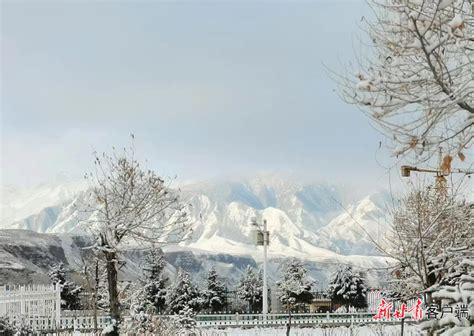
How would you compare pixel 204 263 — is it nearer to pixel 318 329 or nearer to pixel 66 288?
pixel 66 288

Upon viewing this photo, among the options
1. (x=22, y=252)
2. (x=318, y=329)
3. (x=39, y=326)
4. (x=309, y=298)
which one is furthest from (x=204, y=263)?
(x=39, y=326)

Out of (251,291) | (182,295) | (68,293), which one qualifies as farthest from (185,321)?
(251,291)

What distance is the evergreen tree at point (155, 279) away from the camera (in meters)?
32.0

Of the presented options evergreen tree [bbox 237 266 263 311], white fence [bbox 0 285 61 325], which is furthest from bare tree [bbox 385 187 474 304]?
evergreen tree [bbox 237 266 263 311]

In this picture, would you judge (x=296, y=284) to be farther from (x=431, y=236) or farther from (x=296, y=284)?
(x=431, y=236)

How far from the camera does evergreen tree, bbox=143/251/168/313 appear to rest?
3203 cm

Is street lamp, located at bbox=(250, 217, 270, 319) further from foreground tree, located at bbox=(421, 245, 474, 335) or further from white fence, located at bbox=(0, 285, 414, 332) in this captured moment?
foreground tree, located at bbox=(421, 245, 474, 335)

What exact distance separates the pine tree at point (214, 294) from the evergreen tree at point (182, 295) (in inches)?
29.6

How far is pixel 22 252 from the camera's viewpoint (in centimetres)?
4178

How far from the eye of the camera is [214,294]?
3400 centimetres

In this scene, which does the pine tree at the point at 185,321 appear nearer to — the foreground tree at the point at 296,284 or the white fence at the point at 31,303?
the white fence at the point at 31,303

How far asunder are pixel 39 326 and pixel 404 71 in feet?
53.0

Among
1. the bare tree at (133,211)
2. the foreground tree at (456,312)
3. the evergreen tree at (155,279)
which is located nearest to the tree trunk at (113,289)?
the bare tree at (133,211)

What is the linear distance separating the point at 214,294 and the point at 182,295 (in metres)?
Result: 2.56
